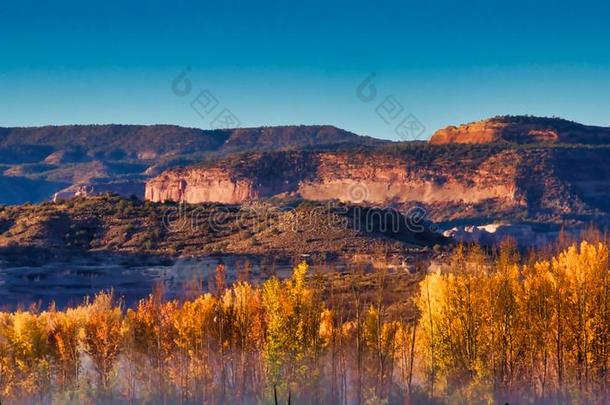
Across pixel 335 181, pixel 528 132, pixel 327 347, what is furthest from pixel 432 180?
pixel 327 347

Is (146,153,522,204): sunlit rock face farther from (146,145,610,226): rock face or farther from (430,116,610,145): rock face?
(430,116,610,145): rock face

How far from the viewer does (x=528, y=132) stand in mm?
170000

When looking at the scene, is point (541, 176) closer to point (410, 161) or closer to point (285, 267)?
point (410, 161)

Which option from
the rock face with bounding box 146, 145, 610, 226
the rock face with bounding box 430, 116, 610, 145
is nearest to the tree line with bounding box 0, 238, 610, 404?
the rock face with bounding box 146, 145, 610, 226

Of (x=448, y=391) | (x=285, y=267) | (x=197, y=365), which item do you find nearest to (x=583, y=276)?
(x=448, y=391)

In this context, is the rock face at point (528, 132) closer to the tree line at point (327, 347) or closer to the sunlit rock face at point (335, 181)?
the sunlit rock face at point (335, 181)

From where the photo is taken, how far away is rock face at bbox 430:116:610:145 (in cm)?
16812

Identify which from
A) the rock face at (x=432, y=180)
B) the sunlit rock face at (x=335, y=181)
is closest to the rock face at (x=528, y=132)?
the rock face at (x=432, y=180)

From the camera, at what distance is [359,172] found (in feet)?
525

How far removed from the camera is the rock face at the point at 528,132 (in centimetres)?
16812

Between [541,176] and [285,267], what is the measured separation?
80696 mm

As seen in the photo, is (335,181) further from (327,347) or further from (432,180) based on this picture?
(327,347)

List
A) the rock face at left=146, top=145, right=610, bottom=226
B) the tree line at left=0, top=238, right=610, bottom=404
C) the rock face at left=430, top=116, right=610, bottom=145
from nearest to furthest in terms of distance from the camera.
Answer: the tree line at left=0, top=238, right=610, bottom=404
the rock face at left=146, top=145, right=610, bottom=226
the rock face at left=430, top=116, right=610, bottom=145

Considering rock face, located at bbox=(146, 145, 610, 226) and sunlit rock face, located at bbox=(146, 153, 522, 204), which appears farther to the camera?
sunlit rock face, located at bbox=(146, 153, 522, 204)
